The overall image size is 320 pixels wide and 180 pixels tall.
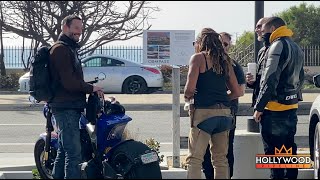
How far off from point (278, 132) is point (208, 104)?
0.88 m

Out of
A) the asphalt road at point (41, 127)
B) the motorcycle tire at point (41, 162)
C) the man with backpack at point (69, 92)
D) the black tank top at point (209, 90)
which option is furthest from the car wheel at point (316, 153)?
the asphalt road at point (41, 127)

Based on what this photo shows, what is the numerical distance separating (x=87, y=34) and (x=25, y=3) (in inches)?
110

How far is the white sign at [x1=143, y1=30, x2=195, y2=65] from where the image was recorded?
11117 millimetres

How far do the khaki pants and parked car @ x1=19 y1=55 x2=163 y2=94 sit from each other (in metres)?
15.5

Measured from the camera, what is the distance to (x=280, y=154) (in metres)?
7.61

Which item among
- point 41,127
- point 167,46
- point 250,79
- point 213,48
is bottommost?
point 41,127

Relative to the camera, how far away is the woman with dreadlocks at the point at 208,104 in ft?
23.7

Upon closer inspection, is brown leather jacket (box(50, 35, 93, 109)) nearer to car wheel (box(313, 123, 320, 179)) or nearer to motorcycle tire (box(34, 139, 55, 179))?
motorcycle tire (box(34, 139, 55, 179))

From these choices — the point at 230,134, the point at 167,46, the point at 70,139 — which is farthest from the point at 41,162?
the point at 167,46

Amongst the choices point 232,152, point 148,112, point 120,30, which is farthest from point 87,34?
point 232,152

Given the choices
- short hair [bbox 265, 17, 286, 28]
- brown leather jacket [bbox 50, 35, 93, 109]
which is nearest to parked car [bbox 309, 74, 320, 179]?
short hair [bbox 265, 17, 286, 28]

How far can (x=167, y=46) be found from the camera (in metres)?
11.2

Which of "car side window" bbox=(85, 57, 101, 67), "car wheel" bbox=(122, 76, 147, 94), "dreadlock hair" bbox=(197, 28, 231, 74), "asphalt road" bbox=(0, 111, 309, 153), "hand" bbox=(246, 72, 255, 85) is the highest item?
"car side window" bbox=(85, 57, 101, 67)

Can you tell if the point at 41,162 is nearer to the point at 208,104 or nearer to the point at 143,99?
the point at 208,104
